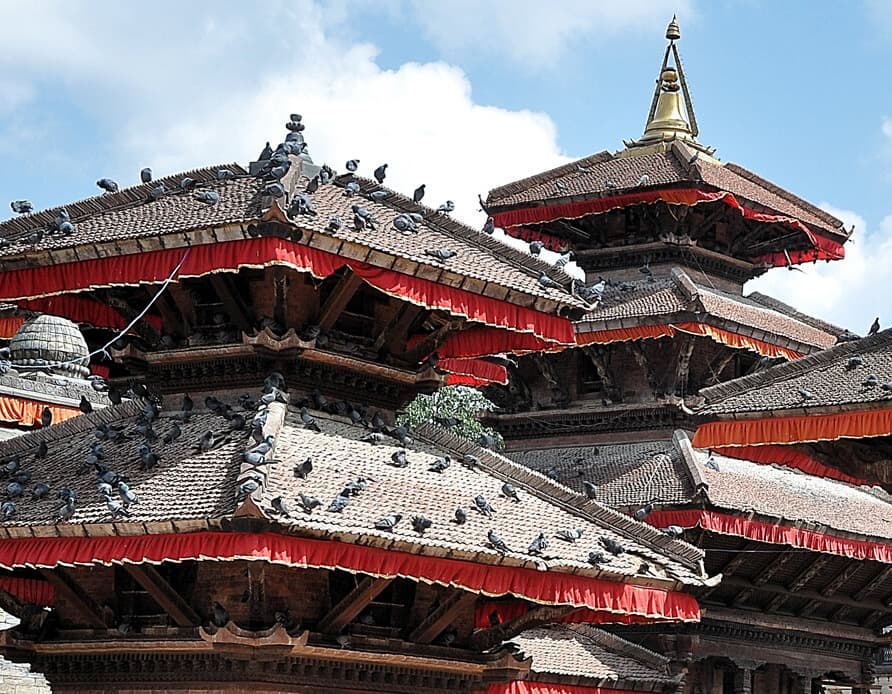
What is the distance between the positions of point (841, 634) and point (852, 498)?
2.15 m

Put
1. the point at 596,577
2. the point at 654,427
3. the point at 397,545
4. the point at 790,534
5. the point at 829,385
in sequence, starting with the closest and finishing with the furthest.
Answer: the point at 397,545
the point at 596,577
the point at 829,385
the point at 790,534
the point at 654,427

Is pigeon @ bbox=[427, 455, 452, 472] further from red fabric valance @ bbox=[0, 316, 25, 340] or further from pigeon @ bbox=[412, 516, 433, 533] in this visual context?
red fabric valance @ bbox=[0, 316, 25, 340]

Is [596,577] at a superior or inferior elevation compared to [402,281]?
inferior

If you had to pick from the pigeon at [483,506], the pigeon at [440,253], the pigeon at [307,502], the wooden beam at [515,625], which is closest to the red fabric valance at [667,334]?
the pigeon at [440,253]

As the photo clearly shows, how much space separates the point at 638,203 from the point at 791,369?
994cm

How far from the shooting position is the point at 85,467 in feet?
43.4

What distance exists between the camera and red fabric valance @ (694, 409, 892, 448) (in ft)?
43.0

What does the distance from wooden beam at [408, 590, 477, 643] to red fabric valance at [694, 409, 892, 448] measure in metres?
2.55

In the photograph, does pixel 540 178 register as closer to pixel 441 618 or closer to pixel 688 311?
pixel 688 311

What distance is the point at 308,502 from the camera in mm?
11586

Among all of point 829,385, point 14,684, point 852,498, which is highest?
point 852,498

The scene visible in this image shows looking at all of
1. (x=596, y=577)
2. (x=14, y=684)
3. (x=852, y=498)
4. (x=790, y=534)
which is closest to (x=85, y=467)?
(x=596, y=577)

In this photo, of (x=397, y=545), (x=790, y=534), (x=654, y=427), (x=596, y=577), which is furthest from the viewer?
(x=654, y=427)

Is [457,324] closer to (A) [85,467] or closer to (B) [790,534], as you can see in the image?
(A) [85,467]
